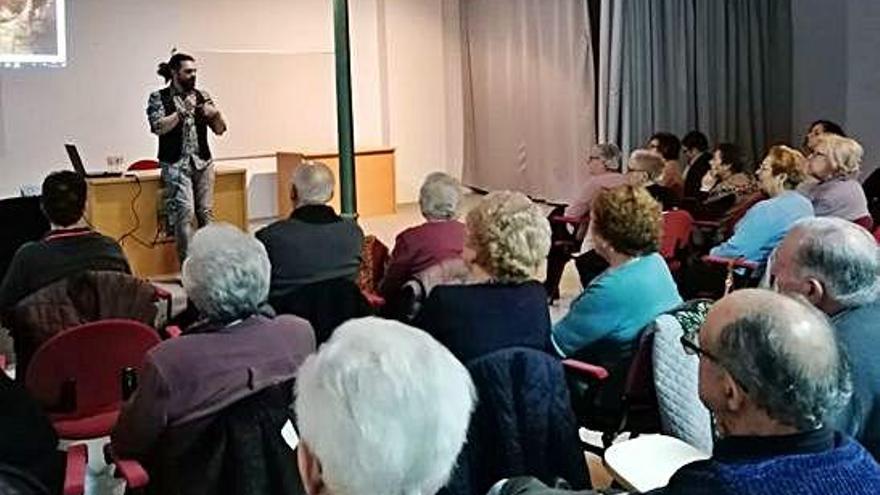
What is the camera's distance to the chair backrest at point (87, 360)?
330 centimetres

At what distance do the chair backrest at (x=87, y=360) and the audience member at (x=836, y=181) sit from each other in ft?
11.7

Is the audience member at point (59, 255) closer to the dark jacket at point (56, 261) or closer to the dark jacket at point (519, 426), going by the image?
the dark jacket at point (56, 261)

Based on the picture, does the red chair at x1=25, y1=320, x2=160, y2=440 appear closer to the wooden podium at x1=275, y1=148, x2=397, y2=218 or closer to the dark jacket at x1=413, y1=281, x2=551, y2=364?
the dark jacket at x1=413, y1=281, x2=551, y2=364

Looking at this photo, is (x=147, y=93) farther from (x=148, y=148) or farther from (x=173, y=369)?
(x=173, y=369)

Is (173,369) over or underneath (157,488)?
over

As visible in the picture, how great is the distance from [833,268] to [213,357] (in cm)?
150

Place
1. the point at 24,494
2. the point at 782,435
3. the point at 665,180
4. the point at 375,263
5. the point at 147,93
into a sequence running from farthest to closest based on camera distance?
1. the point at 147,93
2. the point at 665,180
3. the point at 375,263
4. the point at 24,494
5. the point at 782,435

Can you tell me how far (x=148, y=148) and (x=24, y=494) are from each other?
27.3 ft

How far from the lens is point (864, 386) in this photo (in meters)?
2.39

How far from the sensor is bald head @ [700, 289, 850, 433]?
1715 mm

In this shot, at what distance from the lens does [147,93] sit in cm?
1002

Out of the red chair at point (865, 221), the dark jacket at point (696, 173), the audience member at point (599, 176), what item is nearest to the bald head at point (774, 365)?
the red chair at point (865, 221)

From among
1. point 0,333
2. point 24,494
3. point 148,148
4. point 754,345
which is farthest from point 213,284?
point 148,148

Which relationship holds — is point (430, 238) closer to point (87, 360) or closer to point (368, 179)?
point (87, 360)
